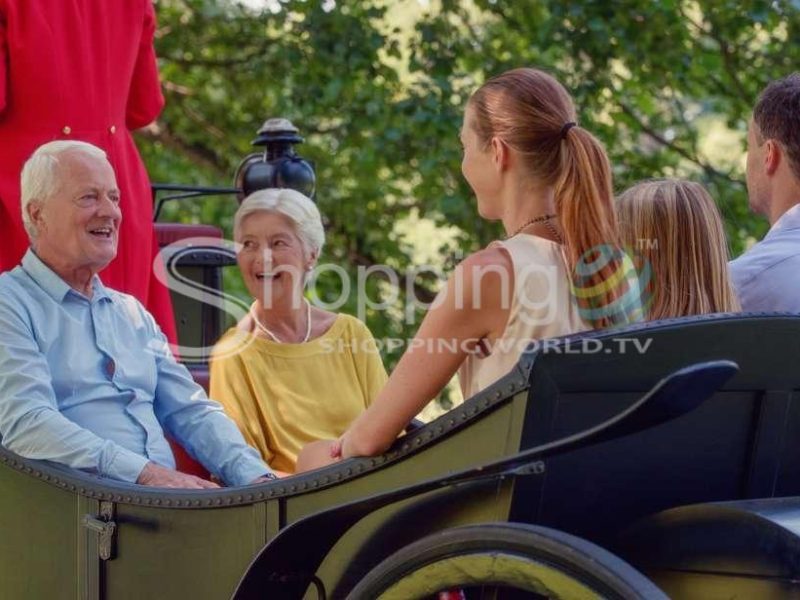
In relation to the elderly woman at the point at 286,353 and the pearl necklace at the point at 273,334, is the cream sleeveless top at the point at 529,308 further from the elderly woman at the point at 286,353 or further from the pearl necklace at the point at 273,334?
the pearl necklace at the point at 273,334

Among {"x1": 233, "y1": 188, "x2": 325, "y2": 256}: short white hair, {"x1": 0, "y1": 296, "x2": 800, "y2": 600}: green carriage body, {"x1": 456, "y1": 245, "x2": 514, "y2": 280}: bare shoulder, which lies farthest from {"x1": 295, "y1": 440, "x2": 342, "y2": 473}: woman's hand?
{"x1": 233, "y1": 188, "x2": 325, "y2": 256}: short white hair

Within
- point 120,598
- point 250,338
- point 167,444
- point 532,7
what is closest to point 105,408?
point 167,444

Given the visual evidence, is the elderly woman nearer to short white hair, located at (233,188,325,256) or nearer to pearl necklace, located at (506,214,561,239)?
short white hair, located at (233,188,325,256)

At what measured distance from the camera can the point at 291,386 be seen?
11.4 ft

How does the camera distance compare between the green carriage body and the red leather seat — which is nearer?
the green carriage body

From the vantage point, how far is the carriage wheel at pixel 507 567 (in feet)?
5.93

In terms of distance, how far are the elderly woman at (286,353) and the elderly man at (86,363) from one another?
1.02ft

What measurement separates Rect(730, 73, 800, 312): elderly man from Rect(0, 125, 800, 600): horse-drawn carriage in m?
0.61

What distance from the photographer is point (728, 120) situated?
6.41m

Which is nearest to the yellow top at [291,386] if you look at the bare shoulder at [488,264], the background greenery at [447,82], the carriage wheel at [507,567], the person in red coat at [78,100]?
the person in red coat at [78,100]

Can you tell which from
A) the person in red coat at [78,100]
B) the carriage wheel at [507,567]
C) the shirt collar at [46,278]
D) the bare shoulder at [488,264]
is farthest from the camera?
the person in red coat at [78,100]

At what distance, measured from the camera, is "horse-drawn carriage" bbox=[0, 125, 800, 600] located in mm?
1879

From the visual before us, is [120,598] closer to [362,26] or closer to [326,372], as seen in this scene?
[326,372]

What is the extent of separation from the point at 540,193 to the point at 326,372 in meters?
1.27
